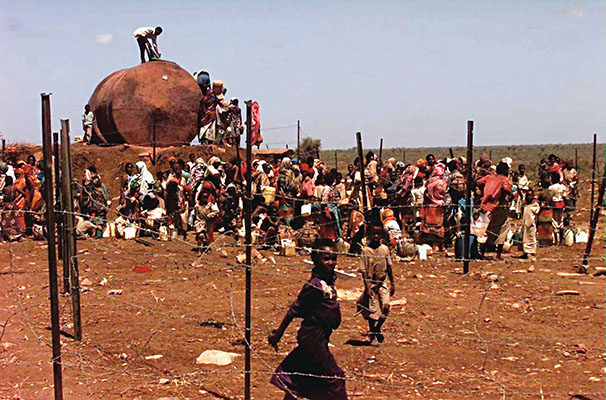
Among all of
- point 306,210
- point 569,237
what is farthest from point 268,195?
point 569,237

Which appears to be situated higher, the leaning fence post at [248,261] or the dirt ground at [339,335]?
the leaning fence post at [248,261]

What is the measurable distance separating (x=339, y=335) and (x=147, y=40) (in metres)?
15.2

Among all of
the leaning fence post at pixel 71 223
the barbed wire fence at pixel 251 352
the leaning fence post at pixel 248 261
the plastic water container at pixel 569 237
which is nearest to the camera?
the leaning fence post at pixel 248 261

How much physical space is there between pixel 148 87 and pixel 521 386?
15877 mm

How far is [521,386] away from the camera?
6223 millimetres

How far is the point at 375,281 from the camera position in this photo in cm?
721

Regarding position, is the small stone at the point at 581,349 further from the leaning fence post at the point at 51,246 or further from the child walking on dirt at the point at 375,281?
the leaning fence post at the point at 51,246

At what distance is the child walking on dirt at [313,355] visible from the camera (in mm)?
5211

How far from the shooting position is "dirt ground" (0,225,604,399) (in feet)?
20.5

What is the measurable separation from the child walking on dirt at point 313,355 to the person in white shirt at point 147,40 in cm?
1693

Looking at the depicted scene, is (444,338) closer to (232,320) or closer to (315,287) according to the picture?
(232,320)

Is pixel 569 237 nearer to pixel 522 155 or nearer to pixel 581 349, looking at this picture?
pixel 581 349

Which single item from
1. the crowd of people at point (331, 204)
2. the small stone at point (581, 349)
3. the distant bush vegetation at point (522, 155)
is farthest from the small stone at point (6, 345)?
the distant bush vegetation at point (522, 155)

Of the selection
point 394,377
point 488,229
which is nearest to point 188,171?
point 488,229
